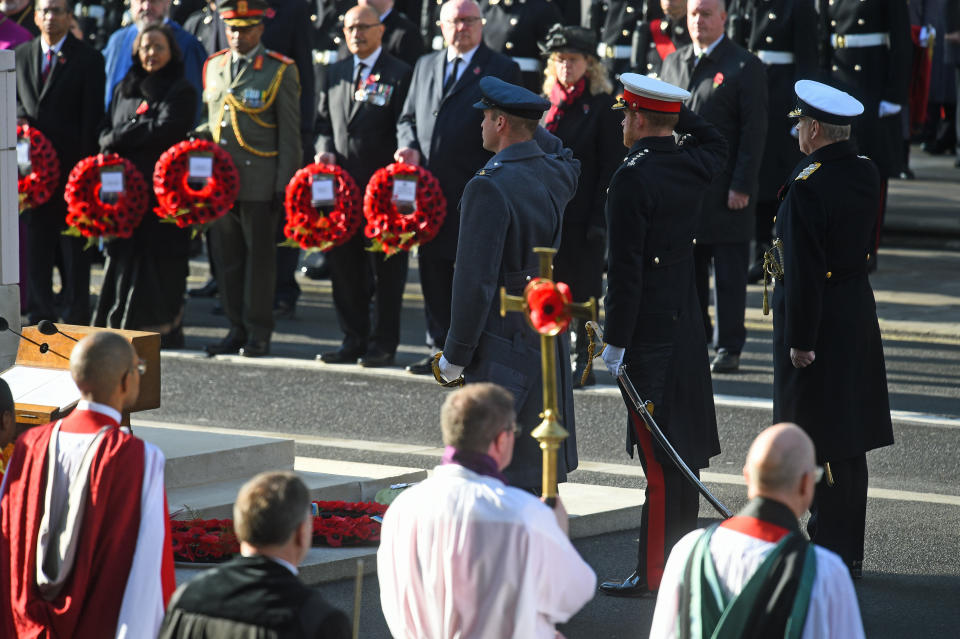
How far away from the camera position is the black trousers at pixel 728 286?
11.8 m

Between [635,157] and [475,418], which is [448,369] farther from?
[475,418]

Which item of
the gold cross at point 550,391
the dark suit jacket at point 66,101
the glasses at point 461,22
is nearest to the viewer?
the gold cross at point 550,391

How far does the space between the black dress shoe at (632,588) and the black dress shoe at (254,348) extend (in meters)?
5.79

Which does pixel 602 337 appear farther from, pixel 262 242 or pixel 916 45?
pixel 916 45

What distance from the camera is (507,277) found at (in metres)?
6.83

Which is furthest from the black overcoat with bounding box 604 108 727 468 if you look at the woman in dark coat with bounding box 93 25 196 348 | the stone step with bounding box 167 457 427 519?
the woman in dark coat with bounding box 93 25 196 348

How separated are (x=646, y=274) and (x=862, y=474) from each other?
1.35m

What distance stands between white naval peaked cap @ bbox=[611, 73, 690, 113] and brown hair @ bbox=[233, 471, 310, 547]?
3440mm

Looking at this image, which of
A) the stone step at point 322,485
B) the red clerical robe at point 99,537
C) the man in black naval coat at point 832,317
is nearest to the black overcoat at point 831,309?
the man in black naval coat at point 832,317

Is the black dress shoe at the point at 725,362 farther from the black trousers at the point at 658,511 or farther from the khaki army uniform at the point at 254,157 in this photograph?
the black trousers at the point at 658,511

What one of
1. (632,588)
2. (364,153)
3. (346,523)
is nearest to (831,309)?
(632,588)

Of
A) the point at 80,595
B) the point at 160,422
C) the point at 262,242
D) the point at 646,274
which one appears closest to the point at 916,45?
the point at 262,242

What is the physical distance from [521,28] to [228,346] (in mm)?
3727

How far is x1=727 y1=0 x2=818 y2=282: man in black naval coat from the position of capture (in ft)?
47.2
